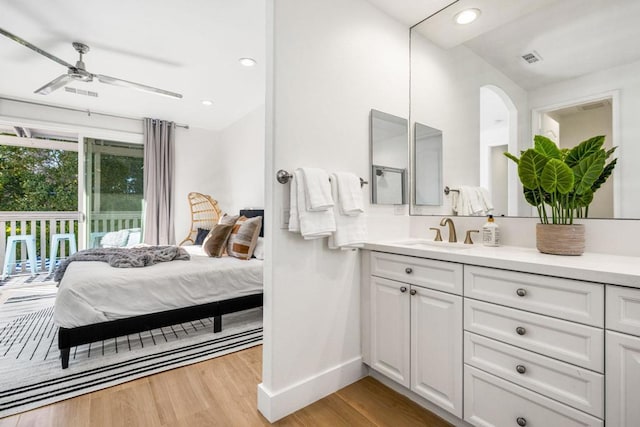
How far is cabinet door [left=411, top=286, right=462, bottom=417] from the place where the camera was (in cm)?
142

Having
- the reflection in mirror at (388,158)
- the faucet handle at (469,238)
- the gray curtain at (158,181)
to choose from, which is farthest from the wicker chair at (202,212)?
the faucet handle at (469,238)

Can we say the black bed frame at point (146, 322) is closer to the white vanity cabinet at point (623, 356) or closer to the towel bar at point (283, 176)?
the towel bar at point (283, 176)

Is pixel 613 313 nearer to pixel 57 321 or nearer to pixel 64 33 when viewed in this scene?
pixel 57 321

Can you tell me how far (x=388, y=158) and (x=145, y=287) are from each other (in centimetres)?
206

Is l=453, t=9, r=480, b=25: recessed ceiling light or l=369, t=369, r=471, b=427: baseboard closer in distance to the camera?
l=369, t=369, r=471, b=427: baseboard

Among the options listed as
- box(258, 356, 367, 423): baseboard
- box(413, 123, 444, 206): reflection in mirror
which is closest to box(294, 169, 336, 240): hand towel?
box(258, 356, 367, 423): baseboard

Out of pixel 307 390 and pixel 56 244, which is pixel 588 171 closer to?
pixel 307 390

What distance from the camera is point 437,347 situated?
1.50 m

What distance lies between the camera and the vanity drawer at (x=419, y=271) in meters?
1.44

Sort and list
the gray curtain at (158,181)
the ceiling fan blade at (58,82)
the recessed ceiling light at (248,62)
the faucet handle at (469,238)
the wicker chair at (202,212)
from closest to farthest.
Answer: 1. the faucet handle at (469,238)
2. the ceiling fan blade at (58,82)
3. the recessed ceiling light at (248,62)
4. the gray curtain at (158,181)
5. the wicker chair at (202,212)

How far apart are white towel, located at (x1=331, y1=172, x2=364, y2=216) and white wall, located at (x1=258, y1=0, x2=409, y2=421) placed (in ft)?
0.36

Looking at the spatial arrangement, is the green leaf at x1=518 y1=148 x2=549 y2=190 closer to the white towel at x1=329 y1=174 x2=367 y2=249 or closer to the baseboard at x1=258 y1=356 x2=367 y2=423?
the white towel at x1=329 y1=174 x2=367 y2=249

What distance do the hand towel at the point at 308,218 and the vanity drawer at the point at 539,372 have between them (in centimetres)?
83

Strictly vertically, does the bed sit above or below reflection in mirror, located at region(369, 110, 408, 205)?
below
